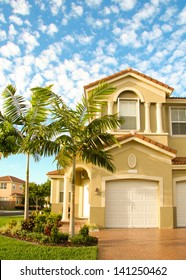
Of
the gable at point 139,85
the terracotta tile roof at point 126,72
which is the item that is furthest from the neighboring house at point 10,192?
the gable at point 139,85

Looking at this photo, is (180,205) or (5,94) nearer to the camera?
(5,94)

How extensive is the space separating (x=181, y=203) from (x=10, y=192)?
56.9 meters

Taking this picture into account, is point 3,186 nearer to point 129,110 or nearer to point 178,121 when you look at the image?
point 129,110

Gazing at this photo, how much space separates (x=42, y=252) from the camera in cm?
911

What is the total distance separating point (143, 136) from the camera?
16.9 meters

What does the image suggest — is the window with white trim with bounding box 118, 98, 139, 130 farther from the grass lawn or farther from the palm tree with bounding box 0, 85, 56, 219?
the grass lawn

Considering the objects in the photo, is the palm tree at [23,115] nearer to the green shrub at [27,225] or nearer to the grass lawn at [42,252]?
the green shrub at [27,225]

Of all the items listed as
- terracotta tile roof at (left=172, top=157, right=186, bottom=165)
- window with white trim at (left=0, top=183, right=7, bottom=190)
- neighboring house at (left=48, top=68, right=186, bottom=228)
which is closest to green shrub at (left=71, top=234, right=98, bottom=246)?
neighboring house at (left=48, top=68, right=186, bottom=228)

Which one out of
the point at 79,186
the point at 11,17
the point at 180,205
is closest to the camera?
the point at 11,17

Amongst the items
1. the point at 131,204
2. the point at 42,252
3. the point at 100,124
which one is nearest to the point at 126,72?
the point at 131,204

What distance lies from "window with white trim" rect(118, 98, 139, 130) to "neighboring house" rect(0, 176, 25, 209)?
170ft

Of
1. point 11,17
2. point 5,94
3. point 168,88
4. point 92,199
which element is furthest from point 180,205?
point 11,17
